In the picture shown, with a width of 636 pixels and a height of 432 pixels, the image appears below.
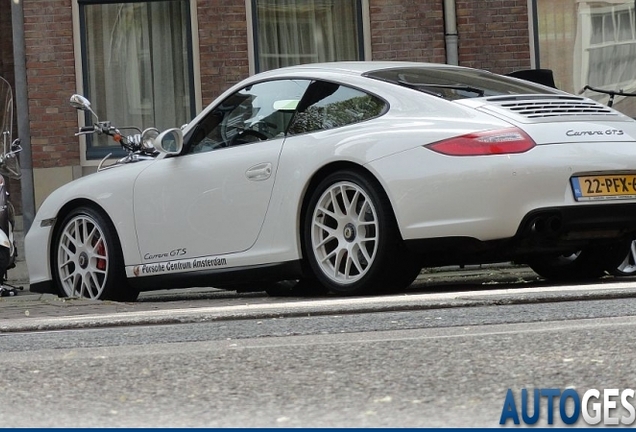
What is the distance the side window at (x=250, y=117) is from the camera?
8734 millimetres

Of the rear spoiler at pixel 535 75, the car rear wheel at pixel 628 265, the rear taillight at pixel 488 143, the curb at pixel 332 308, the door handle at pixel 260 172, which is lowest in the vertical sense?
the car rear wheel at pixel 628 265

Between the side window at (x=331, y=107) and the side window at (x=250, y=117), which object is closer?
the side window at (x=331, y=107)

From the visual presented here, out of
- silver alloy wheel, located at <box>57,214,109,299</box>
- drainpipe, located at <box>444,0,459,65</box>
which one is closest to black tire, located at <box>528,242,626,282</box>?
silver alloy wheel, located at <box>57,214,109,299</box>

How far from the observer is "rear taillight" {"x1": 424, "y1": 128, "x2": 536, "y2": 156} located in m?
7.55

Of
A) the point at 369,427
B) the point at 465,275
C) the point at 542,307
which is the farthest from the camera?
the point at 465,275

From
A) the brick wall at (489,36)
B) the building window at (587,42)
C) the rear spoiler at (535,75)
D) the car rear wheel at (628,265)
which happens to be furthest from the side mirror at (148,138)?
the building window at (587,42)

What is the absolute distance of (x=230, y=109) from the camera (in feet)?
29.8

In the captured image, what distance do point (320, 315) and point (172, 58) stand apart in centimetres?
988

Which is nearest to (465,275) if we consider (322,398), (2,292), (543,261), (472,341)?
(543,261)

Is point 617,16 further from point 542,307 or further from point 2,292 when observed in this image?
point 542,307

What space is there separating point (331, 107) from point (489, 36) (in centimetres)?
783

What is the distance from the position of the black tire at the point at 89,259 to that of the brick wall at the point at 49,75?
613 centimetres

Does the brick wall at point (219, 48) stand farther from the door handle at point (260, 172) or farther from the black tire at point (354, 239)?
the black tire at point (354, 239)

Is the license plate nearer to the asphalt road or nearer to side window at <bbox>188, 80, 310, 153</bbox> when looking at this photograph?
the asphalt road
